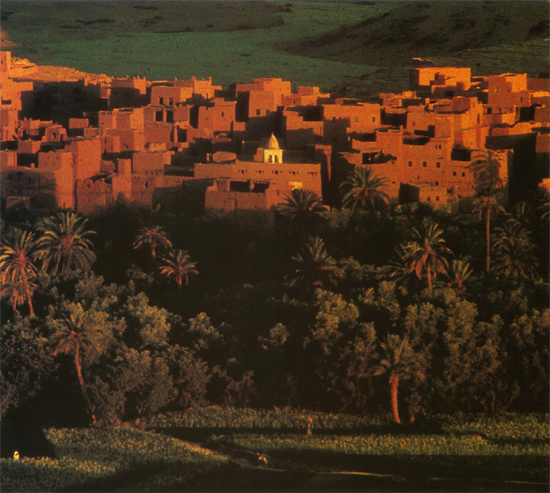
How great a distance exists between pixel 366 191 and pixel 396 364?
746 centimetres

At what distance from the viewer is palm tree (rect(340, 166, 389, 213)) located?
3903 cm

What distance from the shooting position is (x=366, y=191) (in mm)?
39156

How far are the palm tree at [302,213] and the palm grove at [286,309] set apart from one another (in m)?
0.04

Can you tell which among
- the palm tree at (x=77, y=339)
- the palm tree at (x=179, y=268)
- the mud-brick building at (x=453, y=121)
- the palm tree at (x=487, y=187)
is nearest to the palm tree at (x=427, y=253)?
the palm tree at (x=487, y=187)

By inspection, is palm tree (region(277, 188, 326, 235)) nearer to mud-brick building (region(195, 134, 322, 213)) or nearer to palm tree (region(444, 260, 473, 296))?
mud-brick building (region(195, 134, 322, 213))

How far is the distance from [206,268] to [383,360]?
832cm

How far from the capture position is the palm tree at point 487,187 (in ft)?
124

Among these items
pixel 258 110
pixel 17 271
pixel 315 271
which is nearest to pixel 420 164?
pixel 315 271

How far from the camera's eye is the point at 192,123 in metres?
48.5

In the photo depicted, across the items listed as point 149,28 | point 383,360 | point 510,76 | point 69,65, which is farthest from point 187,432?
point 149,28

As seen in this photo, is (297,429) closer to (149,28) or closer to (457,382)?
(457,382)

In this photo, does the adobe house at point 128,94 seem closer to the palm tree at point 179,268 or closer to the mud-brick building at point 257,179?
the mud-brick building at point 257,179

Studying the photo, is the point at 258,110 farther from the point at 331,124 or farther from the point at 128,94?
the point at 128,94

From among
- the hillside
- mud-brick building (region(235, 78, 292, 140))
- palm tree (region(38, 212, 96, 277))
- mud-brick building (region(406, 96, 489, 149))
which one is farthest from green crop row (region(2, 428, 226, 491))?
the hillside
